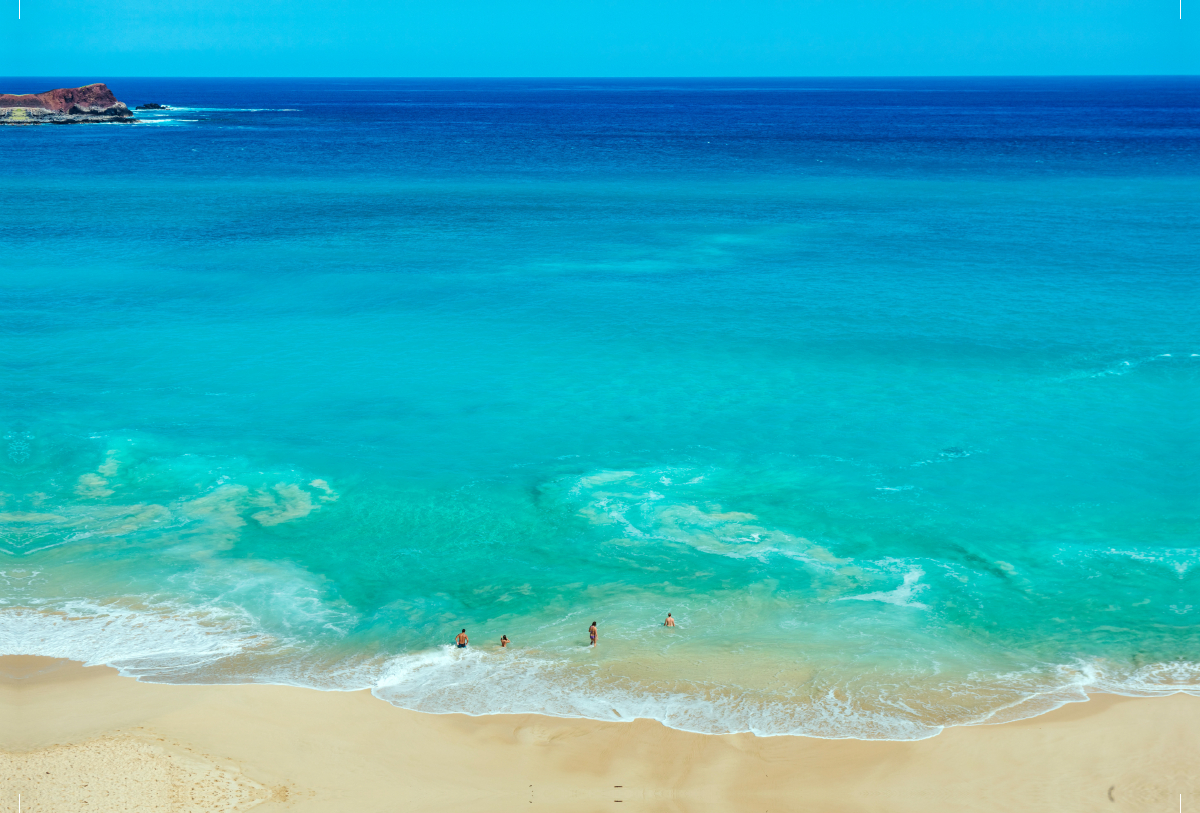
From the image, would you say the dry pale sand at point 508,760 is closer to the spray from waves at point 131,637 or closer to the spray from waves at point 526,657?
the spray from waves at point 526,657

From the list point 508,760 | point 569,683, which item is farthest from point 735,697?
point 508,760

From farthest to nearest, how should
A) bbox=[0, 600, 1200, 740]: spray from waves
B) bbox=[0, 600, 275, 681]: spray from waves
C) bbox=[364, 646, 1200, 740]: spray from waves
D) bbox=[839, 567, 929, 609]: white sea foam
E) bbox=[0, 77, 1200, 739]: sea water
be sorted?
1. bbox=[839, 567, 929, 609]: white sea foam
2. bbox=[0, 77, 1200, 739]: sea water
3. bbox=[0, 600, 275, 681]: spray from waves
4. bbox=[0, 600, 1200, 740]: spray from waves
5. bbox=[364, 646, 1200, 740]: spray from waves

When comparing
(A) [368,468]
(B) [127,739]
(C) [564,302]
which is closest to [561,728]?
(B) [127,739]

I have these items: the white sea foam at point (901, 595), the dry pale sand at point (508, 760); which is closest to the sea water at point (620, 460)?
the white sea foam at point (901, 595)

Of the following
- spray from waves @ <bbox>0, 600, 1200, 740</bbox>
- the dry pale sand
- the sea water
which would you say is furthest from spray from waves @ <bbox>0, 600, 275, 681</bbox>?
the dry pale sand

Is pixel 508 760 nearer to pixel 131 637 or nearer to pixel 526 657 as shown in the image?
pixel 526 657

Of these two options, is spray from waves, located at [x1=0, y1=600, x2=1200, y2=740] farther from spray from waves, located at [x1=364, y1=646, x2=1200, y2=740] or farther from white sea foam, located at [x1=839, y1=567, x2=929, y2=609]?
white sea foam, located at [x1=839, y1=567, x2=929, y2=609]

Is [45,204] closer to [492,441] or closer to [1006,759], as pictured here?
[492,441]
